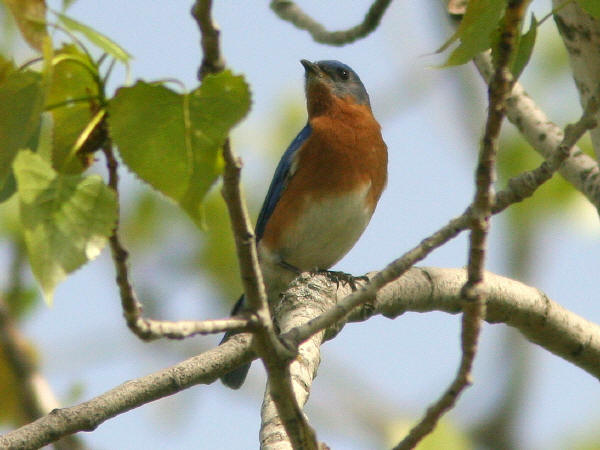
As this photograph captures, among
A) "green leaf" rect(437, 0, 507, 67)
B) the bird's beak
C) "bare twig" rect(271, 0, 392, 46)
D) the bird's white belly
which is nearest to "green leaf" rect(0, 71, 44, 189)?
"green leaf" rect(437, 0, 507, 67)

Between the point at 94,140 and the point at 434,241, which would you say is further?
the point at 434,241

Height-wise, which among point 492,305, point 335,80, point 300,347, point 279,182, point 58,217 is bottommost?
point 58,217

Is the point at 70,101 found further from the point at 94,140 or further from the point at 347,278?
the point at 347,278

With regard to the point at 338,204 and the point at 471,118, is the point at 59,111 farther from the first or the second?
the point at 471,118

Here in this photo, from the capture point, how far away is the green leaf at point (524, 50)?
261 centimetres

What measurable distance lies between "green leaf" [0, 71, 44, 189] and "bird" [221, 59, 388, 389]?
465 cm

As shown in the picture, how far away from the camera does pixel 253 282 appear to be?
2.30 m

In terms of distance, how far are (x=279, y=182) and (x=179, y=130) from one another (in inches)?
202

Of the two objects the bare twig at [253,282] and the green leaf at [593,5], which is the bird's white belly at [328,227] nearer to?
the bare twig at [253,282]

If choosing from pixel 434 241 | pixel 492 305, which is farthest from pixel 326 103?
pixel 434 241

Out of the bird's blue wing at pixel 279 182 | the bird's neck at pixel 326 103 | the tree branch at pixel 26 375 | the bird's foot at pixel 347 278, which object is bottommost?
the tree branch at pixel 26 375

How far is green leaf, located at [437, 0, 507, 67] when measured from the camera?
93.6 inches

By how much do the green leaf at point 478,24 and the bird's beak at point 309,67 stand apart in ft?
18.4

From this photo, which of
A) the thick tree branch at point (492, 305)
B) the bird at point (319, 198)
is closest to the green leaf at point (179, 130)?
the thick tree branch at point (492, 305)
